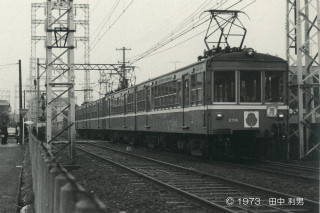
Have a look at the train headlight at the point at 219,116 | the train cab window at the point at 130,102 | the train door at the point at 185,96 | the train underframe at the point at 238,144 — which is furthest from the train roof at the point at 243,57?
the train cab window at the point at 130,102

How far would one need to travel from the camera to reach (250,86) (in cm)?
1500

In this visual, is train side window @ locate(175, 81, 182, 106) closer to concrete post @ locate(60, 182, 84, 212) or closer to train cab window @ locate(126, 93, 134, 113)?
train cab window @ locate(126, 93, 134, 113)

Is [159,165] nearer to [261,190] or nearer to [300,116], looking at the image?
[300,116]

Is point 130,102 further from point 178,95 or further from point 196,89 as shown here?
point 196,89

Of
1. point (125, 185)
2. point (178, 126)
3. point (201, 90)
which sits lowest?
point (125, 185)

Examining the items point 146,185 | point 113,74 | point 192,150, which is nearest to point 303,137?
point 192,150

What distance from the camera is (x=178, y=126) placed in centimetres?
1711

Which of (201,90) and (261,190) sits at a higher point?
(201,90)

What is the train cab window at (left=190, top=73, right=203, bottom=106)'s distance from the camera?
1512 cm

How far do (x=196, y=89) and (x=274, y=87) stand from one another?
2.24m

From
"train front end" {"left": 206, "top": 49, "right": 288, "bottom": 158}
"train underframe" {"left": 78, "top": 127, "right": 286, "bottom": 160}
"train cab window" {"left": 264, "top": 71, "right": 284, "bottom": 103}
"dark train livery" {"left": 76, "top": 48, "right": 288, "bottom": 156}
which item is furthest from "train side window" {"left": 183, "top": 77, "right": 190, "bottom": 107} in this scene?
"train cab window" {"left": 264, "top": 71, "right": 284, "bottom": 103}

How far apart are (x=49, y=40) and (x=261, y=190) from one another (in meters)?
9.31

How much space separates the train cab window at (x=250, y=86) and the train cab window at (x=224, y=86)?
27 centimetres

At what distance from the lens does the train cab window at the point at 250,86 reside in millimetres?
14891
